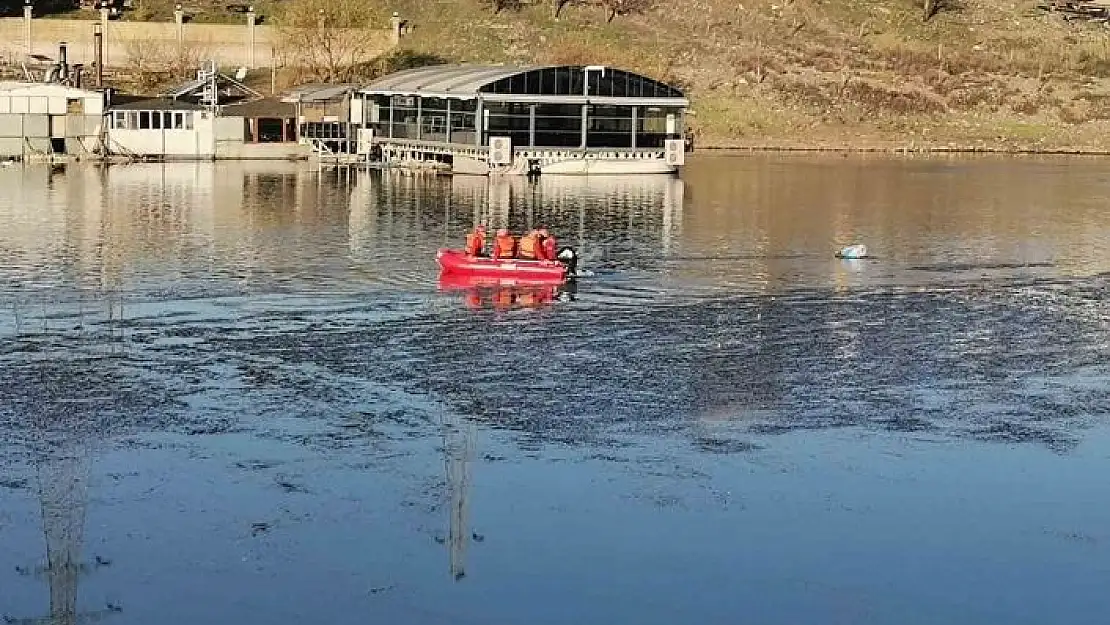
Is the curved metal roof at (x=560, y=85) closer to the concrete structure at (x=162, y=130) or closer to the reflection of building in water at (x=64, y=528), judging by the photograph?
the concrete structure at (x=162, y=130)

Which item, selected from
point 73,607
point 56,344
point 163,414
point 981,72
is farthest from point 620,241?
point 981,72

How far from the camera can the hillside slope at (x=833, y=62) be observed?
124 m

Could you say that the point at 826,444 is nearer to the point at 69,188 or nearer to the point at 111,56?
the point at 69,188

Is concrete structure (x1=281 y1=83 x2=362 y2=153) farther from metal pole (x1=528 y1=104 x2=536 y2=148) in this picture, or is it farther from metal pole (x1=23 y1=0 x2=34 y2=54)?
metal pole (x1=23 y1=0 x2=34 y2=54)

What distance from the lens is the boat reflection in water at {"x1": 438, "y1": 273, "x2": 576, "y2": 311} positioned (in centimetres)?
3859

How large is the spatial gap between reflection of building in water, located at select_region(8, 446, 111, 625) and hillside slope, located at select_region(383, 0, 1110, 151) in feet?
325

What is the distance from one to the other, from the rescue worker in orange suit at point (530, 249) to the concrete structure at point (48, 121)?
53.7m

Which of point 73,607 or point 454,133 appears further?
point 454,133

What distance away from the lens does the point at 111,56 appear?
119m

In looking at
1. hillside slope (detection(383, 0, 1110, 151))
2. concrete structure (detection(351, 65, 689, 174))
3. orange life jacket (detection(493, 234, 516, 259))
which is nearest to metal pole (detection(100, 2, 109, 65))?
hillside slope (detection(383, 0, 1110, 151))

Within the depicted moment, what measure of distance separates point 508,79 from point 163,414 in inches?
2425

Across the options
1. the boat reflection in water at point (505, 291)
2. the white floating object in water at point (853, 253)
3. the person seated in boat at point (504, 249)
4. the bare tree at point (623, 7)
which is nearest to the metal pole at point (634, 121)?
the white floating object in water at point (853, 253)

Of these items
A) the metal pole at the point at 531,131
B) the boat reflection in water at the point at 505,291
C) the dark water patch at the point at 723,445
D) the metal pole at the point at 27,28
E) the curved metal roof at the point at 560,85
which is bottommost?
the dark water patch at the point at 723,445

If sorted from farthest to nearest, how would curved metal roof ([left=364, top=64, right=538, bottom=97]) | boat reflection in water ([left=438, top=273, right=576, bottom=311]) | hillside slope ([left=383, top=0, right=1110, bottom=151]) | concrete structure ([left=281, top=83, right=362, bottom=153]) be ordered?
hillside slope ([left=383, top=0, right=1110, bottom=151]) < concrete structure ([left=281, top=83, right=362, bottom=153]) < curved metal roof ([left=364, top=64, right=538, bottom=97]) < boat reflection in water ([left=438, top=273, right=576, bottom=311])
